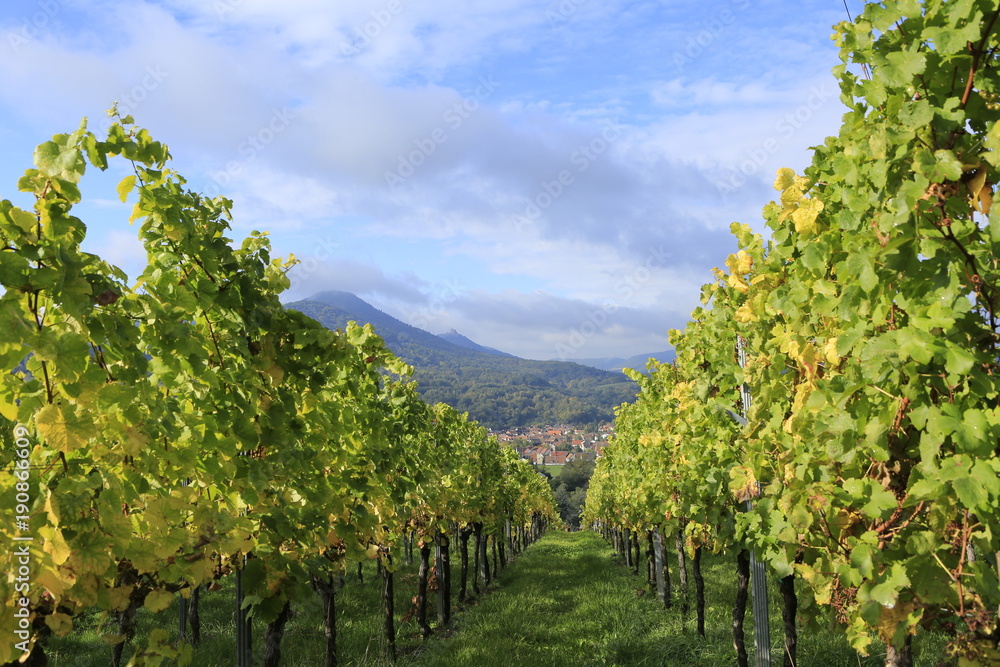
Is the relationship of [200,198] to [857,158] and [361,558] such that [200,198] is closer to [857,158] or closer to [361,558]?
[361,558]

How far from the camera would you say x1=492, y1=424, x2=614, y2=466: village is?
12850 cm

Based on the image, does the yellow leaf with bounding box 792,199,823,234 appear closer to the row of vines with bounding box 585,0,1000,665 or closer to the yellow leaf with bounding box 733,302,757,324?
the row of vines with bounding box 585,0,1000,665

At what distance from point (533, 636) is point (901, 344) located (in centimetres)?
947

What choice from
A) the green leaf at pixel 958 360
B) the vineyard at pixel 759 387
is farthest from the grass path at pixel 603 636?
the green leaf at pixel 958 360

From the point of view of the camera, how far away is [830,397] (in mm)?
2740

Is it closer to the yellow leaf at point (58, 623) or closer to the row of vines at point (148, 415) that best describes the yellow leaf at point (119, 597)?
the row of vines at point (148, 415)

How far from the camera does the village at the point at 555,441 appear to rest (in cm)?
12850

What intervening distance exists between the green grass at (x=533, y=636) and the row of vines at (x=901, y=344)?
4.19m

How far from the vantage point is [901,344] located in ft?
6.98

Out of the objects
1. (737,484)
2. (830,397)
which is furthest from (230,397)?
(737,484)

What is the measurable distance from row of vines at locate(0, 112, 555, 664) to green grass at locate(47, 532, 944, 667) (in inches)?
137

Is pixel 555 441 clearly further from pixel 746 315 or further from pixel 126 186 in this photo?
pixel 126 186

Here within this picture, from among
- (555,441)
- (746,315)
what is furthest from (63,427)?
(555,441)

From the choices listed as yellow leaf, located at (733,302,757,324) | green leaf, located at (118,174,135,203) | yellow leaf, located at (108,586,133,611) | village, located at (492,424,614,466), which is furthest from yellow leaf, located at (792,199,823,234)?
village, located at (492,424,614,466)
